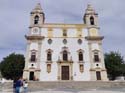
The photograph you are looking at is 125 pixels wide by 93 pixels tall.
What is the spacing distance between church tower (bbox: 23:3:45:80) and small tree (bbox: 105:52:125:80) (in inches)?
732

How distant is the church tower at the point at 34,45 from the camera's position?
3725cm

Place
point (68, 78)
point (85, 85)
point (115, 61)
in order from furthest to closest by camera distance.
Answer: point (115, 61)
point (68, 78)
point (85, 85)

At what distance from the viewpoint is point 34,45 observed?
39.2 metres

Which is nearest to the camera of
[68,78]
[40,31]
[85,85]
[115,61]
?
[85,85]

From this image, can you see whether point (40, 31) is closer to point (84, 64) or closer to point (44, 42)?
point (44, 42)

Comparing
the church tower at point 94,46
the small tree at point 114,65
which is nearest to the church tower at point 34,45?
the church tower at point 94,46

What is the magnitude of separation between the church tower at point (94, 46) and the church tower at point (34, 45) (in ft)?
30.9

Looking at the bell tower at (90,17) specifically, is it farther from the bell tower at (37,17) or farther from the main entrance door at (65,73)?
the main entrance door at (65,73)

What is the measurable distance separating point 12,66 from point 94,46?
19.8 metres

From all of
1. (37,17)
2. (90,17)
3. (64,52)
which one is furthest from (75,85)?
(37,17)

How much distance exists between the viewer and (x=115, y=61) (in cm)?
4872

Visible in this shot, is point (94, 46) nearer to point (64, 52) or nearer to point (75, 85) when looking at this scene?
point (64, 52)

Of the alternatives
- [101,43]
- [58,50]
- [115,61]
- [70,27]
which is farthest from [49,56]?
[115,61]

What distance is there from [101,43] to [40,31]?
12.2 meters
